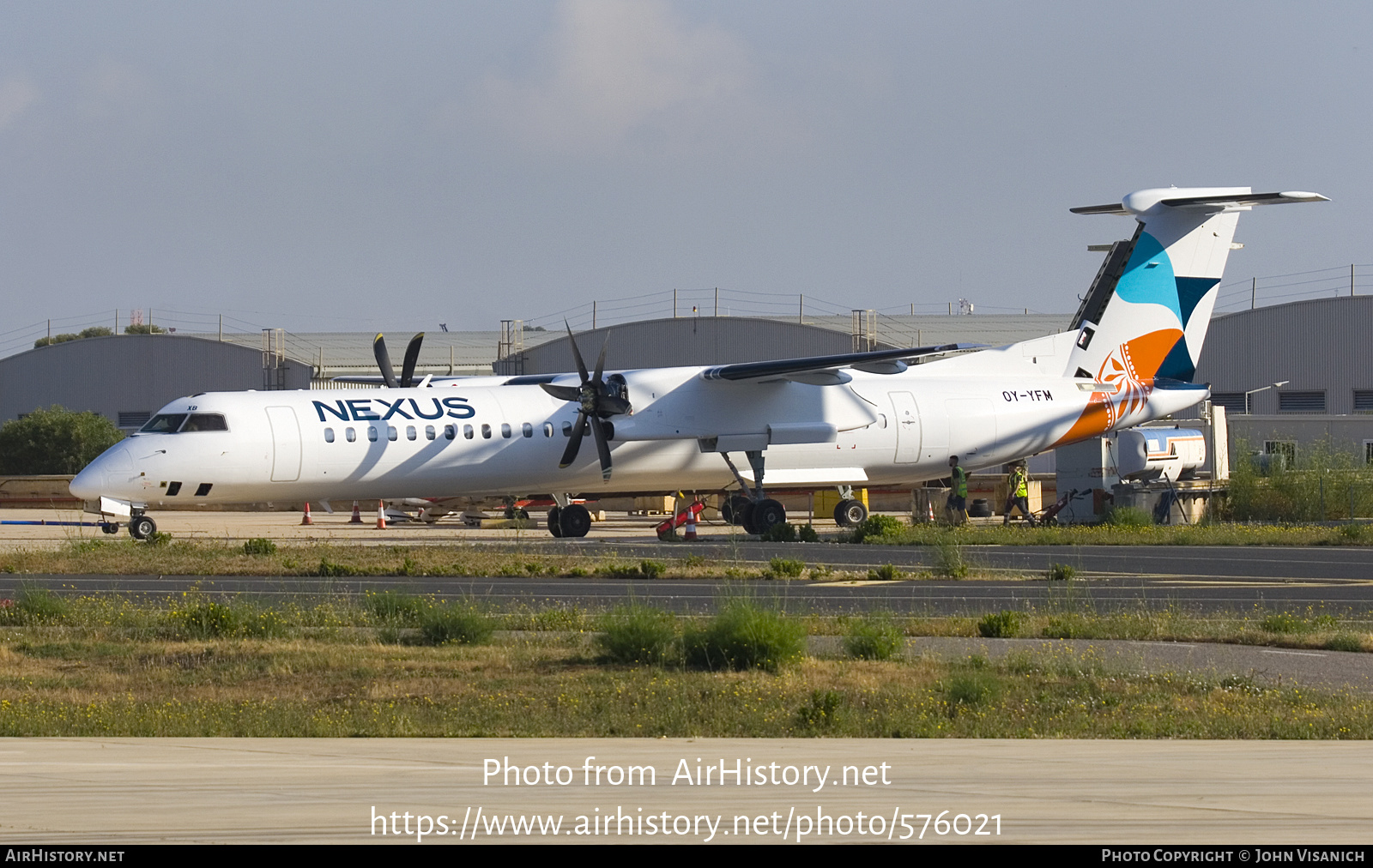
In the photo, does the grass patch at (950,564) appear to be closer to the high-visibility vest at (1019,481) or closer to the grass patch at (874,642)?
the grass patch at (874,642)

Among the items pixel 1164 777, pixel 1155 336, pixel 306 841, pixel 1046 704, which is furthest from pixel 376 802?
pixel 1155 336

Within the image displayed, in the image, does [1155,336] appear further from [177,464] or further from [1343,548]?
[177,464]

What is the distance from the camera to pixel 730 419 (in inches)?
1280

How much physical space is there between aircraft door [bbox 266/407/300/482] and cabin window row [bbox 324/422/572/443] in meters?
0.63

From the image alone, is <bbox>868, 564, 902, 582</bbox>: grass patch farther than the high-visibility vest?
No

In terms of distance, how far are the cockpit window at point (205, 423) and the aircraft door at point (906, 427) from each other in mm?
15431

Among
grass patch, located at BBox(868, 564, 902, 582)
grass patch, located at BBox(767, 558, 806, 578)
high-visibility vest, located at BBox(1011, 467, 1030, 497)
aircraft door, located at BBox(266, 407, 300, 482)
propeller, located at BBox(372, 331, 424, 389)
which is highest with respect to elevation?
propeller, located at BBox(372, 331, 424, 389)

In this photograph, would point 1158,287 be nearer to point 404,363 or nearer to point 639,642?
point 404,363

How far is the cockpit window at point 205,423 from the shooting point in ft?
90.8

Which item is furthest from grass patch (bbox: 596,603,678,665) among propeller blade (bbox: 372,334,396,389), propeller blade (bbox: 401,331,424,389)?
propeller blade (bbox: 372,334,396,389)

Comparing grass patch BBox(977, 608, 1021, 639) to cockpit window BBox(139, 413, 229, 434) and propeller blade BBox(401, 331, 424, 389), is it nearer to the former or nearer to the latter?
cockpit window BBox(139, 413, 229, 434)

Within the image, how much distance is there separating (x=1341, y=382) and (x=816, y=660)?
57098mm

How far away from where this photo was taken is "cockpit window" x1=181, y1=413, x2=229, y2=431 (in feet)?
90.8

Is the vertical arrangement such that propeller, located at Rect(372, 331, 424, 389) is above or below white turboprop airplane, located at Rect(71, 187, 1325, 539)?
above
